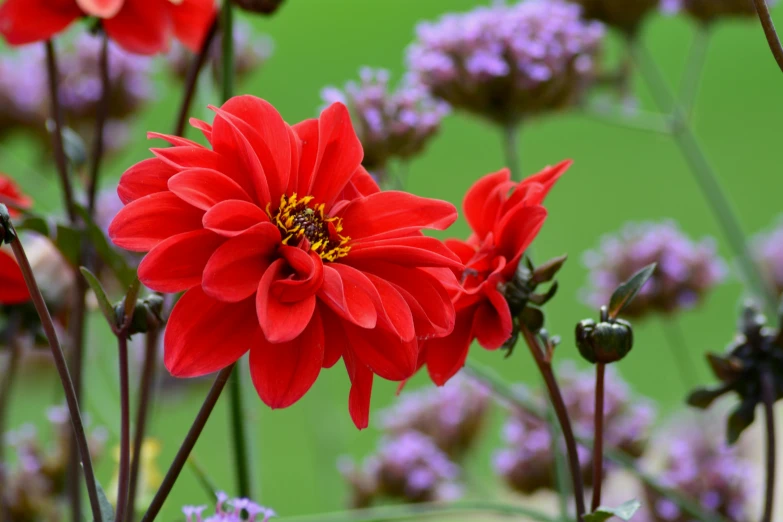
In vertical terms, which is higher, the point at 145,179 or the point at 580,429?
the point at 145,179

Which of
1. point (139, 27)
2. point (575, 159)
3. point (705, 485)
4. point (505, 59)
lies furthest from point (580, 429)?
point (575, 159)

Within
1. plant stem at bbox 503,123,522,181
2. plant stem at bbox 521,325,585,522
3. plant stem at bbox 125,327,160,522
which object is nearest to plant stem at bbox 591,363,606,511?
plant stem at bbox 521,325,585,522

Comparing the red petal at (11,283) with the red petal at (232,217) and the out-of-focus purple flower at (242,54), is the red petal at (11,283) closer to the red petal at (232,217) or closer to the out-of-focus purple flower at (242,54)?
the red petal at (232,217)

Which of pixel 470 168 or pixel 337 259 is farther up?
pixel 470 168

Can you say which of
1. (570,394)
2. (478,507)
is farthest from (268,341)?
(570,394)

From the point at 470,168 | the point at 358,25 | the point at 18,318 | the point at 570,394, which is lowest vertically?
the point at 570,394

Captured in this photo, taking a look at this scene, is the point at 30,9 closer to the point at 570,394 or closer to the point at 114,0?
the point at 114,0

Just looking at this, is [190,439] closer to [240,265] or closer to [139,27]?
[240,265]

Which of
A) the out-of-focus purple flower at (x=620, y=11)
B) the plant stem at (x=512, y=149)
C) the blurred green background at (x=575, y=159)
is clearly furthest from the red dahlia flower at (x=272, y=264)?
the blurred green background at (x=575, y=159)
